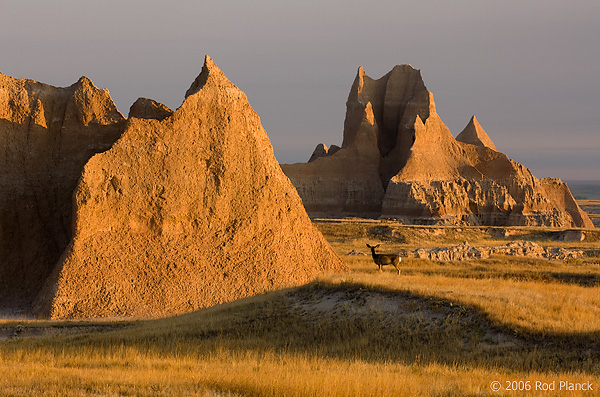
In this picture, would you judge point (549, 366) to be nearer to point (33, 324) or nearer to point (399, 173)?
point (33, 324)

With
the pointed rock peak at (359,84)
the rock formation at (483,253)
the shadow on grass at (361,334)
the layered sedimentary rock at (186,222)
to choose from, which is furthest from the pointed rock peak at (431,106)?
the shadow on grass at (361,334)

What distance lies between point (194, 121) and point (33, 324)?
891 centimetres

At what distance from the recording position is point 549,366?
12.1m

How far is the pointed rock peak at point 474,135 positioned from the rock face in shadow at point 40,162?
78.3m

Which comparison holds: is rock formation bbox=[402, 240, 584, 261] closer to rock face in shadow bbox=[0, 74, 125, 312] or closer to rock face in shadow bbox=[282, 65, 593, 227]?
rock face in shadow bbox=[0, 74, 125, 312]

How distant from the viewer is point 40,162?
24.5 meters

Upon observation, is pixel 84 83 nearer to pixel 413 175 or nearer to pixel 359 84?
pixel 413 175

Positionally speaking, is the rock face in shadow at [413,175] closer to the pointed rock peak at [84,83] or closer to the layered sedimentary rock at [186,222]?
the layered sedimentary rock at [186,222]

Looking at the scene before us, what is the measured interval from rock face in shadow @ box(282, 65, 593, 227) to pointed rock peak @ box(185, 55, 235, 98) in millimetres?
51597

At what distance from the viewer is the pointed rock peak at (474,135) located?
97250mm

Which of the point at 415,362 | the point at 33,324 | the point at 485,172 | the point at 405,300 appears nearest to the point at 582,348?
the point at 415,362

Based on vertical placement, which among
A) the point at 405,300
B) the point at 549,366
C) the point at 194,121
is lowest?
the point at 549,366

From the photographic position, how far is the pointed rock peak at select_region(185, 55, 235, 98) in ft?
81.3

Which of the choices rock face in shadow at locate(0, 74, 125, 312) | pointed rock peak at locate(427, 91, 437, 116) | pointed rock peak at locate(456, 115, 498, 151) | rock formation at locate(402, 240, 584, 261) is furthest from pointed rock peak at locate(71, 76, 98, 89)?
pointed rock peak at locate(456, 115, 498, 151)
